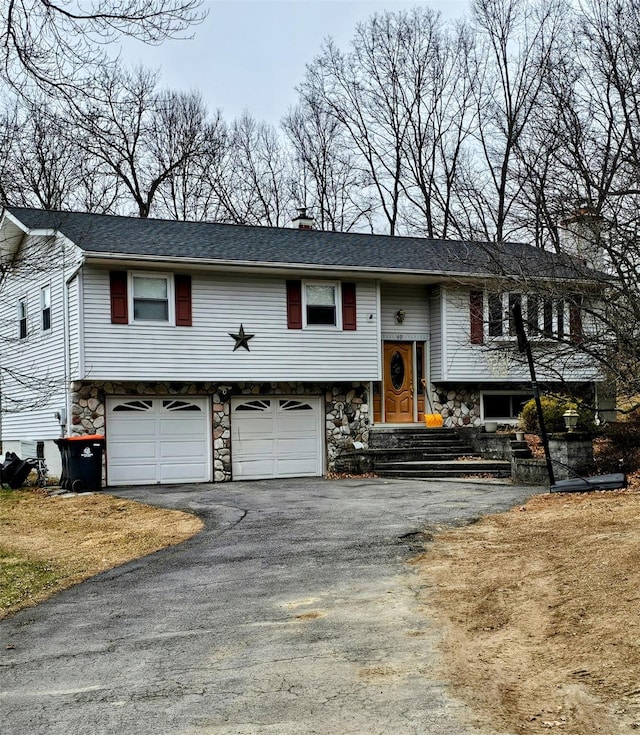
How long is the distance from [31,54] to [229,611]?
4.75 metres

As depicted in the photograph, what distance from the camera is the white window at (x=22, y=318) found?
835 inches

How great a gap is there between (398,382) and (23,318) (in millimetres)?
9317

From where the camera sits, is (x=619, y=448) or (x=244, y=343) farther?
(x=244, y=343)

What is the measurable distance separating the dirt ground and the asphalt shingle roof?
7840 millimetres

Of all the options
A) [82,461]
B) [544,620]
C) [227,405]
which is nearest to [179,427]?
[227,405]

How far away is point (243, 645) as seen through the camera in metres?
6.05

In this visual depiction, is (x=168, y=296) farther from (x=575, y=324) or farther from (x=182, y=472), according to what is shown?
(x=575, y=324)

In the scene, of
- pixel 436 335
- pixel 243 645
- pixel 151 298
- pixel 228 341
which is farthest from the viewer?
pixel 436 335

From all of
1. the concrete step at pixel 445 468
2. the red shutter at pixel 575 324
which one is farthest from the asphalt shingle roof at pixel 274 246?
the concrete step at pixel 445 468

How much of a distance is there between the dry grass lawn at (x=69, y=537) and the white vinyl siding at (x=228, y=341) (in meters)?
3.23

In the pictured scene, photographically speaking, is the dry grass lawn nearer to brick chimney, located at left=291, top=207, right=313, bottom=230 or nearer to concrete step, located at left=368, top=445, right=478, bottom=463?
concrete step, located at left=368, top=445, right=478, bottom=463

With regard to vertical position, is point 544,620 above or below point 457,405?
below

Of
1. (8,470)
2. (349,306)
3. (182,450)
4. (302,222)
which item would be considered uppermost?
(302,222)

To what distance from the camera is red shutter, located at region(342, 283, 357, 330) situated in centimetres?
2000
